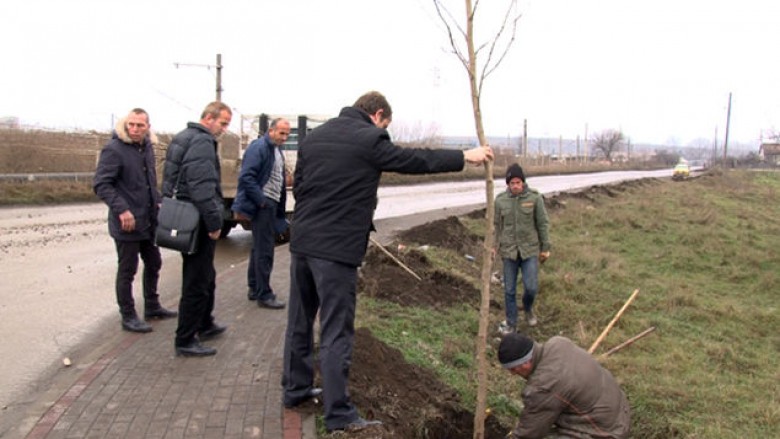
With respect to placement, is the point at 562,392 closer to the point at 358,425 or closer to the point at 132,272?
the point at 358,425

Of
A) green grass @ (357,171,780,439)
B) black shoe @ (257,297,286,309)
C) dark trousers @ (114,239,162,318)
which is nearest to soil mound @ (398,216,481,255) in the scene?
green grass @ (357,171,780,439)

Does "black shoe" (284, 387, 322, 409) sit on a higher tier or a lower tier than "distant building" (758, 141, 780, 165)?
lower

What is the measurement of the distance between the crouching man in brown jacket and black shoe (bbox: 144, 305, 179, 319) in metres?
3.52

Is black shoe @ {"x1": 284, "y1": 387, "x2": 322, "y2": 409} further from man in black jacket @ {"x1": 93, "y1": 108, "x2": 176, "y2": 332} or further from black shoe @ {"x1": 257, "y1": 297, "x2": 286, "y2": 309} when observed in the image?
black shoe @ {"x1": 257, "y1": 297, "x2": 286, "y2": 309}

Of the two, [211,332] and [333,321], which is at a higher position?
[333,321]

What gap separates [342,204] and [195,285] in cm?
189

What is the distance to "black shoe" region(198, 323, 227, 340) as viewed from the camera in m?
5.60

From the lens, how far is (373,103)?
3.72m

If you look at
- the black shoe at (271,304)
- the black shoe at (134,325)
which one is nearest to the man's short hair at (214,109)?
the black shoe at (134,325)

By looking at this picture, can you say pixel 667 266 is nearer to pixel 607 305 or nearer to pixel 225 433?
pixel 607 305

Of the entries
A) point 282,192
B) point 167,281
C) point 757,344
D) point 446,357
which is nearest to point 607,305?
point 757,344

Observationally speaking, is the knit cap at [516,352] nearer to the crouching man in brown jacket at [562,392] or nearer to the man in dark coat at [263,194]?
the crouching man in brown jacket at [562,392]

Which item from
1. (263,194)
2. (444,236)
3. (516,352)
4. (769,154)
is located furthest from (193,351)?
(769,154)

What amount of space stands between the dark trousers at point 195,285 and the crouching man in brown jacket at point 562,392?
2292 millimetres
